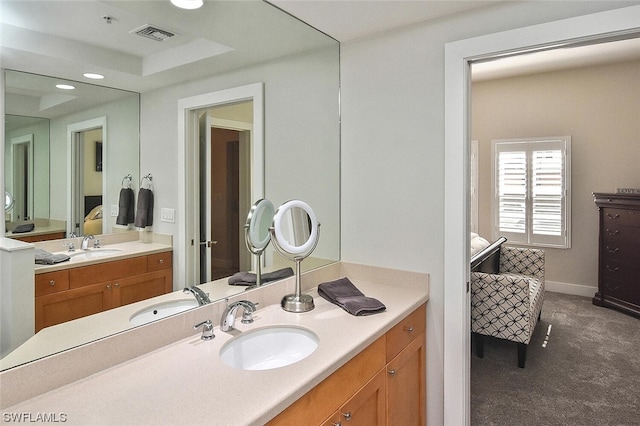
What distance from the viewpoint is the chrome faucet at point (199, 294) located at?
152 cm

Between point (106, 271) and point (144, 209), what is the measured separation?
0.25 meters

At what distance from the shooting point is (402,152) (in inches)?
79.8

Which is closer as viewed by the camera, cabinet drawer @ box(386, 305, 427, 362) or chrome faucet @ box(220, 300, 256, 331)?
chrome faucet @ box(220, 300, 256, 331)

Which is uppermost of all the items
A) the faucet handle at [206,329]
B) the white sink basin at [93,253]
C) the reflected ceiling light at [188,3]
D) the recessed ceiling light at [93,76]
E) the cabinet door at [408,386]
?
the reflected ceiling light at [188,3]

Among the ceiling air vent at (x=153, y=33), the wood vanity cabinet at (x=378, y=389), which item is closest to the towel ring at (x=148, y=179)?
the ceiling air vent at (x=153, y=33)

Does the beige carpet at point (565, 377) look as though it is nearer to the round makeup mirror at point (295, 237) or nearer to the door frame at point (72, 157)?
the round makeup mirror at point (295, 237)

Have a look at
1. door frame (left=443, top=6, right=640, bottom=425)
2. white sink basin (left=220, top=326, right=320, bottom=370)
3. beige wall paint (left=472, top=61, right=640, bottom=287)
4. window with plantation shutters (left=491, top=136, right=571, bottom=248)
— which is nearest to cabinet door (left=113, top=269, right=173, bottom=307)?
white sink basin (left=220, top=326, right=320, bottom=370)

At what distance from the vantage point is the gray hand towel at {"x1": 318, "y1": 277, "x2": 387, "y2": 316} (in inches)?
66.0

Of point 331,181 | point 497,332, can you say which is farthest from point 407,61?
point 497,332

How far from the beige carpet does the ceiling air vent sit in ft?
8.17

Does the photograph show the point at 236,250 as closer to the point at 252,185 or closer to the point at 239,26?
the point at 252,185

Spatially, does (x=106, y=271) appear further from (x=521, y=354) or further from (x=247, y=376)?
(x=521, y=354)

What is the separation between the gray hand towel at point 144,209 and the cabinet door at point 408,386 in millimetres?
1118

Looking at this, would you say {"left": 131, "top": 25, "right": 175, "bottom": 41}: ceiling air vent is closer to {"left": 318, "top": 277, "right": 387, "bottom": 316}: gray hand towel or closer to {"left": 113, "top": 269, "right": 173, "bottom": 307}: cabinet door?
{"left": 113, "top": 269, "right": 173, "bottom": 307}: cabinet door
